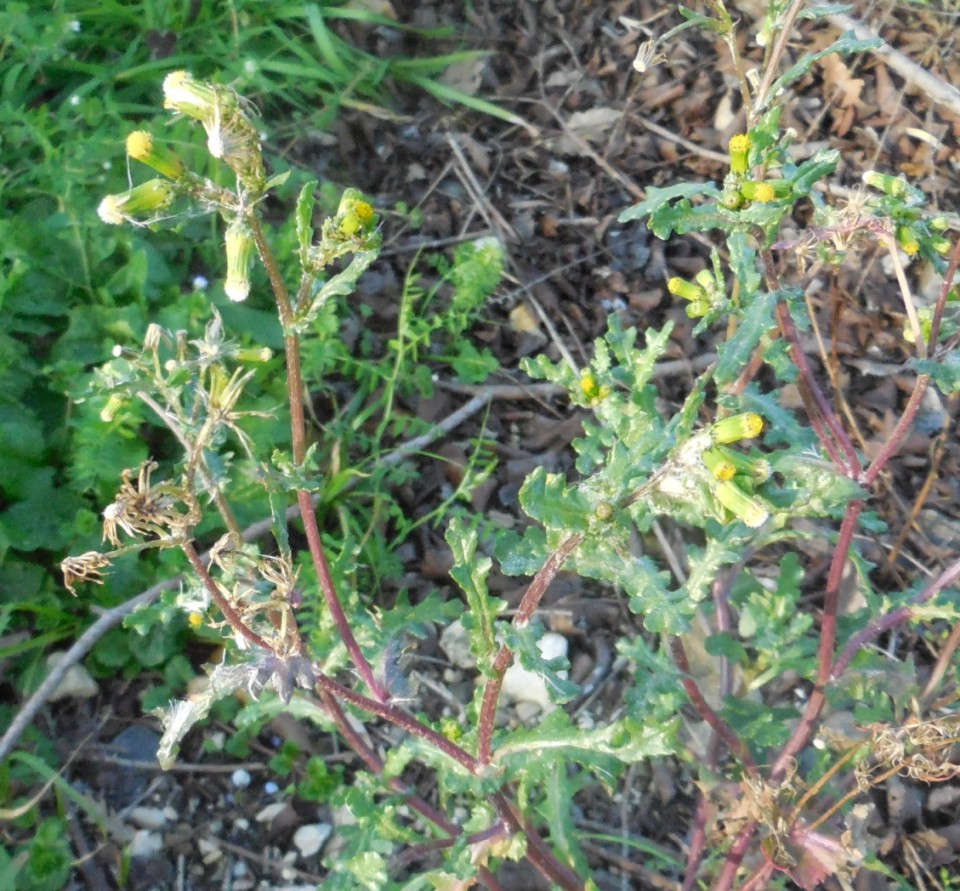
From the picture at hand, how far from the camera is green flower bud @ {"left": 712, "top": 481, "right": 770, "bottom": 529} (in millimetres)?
1322

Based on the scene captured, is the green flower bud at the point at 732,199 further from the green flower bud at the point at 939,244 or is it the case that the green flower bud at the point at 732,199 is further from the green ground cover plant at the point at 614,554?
the green flower bud at the point at 939,244

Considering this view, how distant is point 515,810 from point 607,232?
80.8 inches

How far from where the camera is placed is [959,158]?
3.31 meters

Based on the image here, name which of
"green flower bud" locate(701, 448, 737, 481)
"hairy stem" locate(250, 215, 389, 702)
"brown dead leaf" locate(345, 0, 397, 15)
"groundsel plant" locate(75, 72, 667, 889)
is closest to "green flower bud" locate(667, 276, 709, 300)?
"green flower bud" locate(701, 448, 737, 481)

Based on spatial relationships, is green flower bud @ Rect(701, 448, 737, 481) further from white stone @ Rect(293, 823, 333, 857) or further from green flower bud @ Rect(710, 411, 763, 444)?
white stone @ Rect(293, 823, 333, 857)

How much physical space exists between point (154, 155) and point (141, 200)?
0.07 m

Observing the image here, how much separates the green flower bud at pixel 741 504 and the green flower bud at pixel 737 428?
66 mm

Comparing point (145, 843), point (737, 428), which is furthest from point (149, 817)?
point (737, 428)

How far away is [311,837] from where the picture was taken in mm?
2385

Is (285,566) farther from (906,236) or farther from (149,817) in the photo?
(149,817)

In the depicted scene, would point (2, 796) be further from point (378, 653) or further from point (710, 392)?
point (710, 392)

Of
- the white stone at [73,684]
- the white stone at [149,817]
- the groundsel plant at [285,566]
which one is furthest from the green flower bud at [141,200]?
the white stone at [149,817]

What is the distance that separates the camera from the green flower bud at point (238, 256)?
135 cm

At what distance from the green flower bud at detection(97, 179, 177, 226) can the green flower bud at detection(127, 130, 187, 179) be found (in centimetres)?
2
